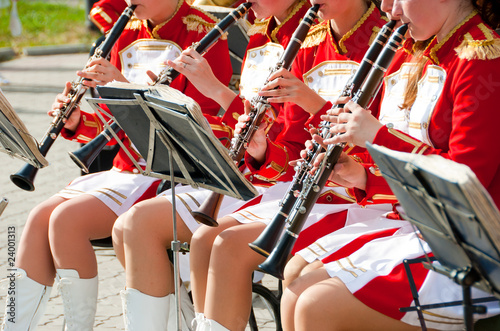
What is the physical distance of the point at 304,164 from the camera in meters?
2.46

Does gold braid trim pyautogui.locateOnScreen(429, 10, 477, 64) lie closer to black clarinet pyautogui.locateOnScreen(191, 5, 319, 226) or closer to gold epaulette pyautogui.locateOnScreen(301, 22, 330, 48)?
black clarinet pyautogui.locateOnScreen(191, 5, 319, 226)

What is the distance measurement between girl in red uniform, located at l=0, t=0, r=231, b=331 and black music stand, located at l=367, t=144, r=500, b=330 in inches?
62.7

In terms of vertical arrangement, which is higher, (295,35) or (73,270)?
(295,35)

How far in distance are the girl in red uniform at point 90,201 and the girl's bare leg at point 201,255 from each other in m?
0.52

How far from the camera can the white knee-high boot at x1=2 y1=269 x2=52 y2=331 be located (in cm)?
304

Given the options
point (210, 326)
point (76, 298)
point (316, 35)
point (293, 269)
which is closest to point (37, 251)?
point (76, 298)

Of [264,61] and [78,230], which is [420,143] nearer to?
[264,61]

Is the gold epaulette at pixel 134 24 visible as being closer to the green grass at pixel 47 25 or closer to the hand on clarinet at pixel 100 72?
the hand on clarinet at pixel 100 72

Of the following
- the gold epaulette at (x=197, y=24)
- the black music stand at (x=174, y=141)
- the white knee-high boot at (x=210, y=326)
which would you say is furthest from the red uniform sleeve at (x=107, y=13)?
the white knee-high boot at (x=210, y=326)

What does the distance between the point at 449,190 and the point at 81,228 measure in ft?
5.93

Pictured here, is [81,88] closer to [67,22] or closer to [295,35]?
[295,35]

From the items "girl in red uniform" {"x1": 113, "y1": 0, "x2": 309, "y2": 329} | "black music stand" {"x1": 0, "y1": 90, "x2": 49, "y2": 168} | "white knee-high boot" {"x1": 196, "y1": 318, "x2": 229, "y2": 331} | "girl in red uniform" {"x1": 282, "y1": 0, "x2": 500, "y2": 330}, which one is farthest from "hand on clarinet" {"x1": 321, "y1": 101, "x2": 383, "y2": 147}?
"black music stand" {"x1": 0, "y1": 90, "x2": 49, "y2": 168}

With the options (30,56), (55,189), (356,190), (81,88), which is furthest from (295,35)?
(30,56)

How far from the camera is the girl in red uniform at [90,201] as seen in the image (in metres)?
3.04
